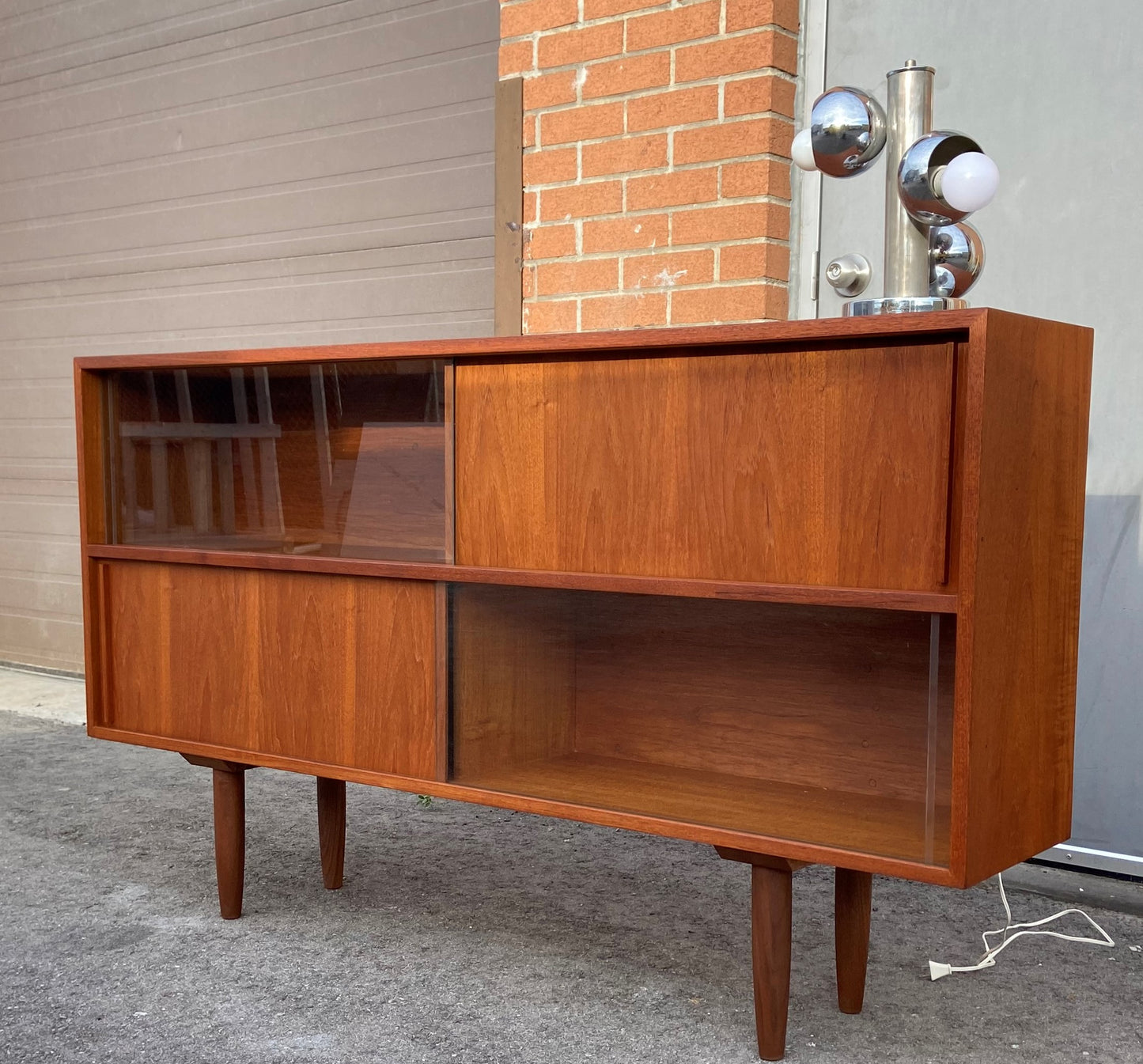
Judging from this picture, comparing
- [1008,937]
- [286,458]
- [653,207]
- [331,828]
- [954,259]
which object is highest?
[653,207]

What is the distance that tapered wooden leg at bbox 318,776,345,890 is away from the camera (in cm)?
286

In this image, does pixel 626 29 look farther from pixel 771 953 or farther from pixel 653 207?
pixel 771 953

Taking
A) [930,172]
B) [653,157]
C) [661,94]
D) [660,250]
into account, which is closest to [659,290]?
[660,250]

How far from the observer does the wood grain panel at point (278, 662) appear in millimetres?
2242

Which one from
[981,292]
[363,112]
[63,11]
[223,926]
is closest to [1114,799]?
[981,292]

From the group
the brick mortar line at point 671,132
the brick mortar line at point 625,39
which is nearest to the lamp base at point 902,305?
the brick mortar line at point 671,132

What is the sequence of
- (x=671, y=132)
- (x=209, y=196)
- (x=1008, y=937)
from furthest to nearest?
(x=209, y=196)
(x=671, y=132)
(x=1008, y=937)

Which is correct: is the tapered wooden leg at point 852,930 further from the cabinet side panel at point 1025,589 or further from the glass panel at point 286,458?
the glass panel at point 286,458

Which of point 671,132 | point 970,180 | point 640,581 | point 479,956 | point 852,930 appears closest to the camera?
point 970,180

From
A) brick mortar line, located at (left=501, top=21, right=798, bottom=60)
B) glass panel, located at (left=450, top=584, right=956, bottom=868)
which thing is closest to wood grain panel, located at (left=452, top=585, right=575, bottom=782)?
glass panel, located at (left=450, top=584, right=956, bottom=868)

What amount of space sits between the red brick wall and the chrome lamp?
104 cm

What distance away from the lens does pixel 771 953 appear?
202 cm

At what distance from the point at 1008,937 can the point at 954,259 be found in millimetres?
1450

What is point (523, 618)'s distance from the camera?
2193 mm
